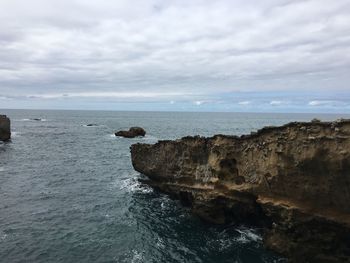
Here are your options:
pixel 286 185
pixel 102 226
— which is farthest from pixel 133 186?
pixel 286 185

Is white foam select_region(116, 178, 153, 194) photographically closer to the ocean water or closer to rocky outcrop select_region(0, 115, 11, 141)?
the ocean water

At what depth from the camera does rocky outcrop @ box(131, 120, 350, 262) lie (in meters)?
24.7

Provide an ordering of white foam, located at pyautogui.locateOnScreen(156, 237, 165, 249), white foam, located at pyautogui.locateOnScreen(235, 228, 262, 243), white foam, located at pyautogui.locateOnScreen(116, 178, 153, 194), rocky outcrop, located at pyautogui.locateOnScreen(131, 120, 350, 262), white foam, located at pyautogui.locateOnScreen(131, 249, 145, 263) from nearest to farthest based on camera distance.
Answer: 1. rocky outcrop, located at pyautogui.locateOnScreen(131, 120, 350, 262)
2. white foam, located at pyautogui.locateOnScreen(131, 249, 145, 263)
3. white foam, located at pyautogui.locateOnScreen(156, 237, 165, 249)
4. white foam, located at pyautogui.locateOnScreen(235, 228, 262, 243)
5. white foam, located at pyautogui.locateOnScreen(116, 178, 153, 194)

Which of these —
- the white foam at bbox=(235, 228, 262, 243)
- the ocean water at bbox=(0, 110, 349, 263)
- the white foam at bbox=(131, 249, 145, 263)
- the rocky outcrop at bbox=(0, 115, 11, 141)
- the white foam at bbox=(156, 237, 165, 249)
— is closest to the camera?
the white foam at bbox=(131, 249, 145, 263)

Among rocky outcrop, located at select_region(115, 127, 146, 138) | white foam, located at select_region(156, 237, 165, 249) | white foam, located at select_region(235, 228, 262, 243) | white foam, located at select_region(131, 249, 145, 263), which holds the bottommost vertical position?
white foam, located at select_region(131, 249, 145, 263)

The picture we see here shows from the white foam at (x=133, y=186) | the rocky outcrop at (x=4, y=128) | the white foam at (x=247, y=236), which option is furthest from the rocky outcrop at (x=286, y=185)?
the rocky outcrop at (x=4, y=128)

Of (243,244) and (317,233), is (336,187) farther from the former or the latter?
(243,244)

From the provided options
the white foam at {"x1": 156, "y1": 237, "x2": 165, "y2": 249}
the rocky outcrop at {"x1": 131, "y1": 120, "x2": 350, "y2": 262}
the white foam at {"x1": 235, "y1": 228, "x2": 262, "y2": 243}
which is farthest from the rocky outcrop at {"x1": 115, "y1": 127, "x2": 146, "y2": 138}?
the white foam at {"x1": 235, "y1": 228, "x2": 262, "y2": 243}

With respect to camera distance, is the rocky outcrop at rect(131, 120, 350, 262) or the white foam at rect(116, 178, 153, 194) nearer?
the rocky outcrop at rect(131, 120, 350, 262)

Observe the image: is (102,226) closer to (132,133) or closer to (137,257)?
(137,257)

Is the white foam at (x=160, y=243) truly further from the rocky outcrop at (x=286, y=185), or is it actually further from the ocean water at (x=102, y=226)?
the rocky outcrop at (x=286, y=185)

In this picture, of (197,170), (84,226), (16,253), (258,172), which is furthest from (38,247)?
(258,172)

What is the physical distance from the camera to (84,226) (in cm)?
3412

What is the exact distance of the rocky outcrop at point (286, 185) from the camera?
24.7 meters
